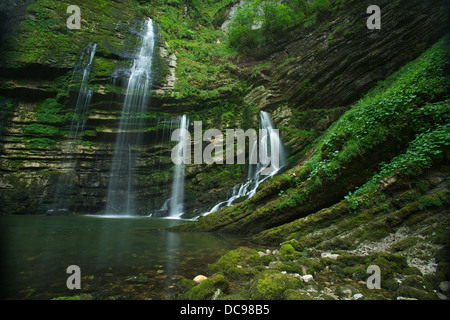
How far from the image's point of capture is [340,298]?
7.21 feet

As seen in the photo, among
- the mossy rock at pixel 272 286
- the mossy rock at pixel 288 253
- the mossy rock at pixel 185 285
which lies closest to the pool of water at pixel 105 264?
the mossy rock at pixel 185 285

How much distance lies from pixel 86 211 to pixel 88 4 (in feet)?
63.6

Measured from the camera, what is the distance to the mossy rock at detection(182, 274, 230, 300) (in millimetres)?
2395

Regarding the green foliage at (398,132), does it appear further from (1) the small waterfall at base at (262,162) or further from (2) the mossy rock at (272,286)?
(1) the small waterfall at base at (262,162)

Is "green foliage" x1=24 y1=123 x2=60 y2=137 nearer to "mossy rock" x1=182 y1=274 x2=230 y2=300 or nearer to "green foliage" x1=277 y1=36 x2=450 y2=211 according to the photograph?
"green foliage" x1=277 y1=36 x2=450 y2=211

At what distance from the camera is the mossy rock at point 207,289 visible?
2.39 m

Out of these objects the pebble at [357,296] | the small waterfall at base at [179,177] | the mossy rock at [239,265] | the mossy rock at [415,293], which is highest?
the small waterfall at base at [179,177]

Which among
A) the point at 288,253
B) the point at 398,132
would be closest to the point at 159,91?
the point at 398,132

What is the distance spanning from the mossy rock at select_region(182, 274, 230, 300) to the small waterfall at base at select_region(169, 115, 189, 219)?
11997 mm

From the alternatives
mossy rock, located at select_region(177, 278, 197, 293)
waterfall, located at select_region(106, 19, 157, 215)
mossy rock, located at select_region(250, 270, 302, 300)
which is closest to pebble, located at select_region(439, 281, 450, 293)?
mossy rock, located at select_region(250, 270, 302, 300)

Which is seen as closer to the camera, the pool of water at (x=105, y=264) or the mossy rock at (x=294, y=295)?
the mossy rock at (x=294, y=295)

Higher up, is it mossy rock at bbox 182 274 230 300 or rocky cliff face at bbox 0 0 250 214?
rocky cliff face at bbox 0 0 250 214

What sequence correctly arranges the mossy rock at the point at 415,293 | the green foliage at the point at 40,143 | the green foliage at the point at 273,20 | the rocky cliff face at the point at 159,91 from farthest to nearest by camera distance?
the green foliage at the point at 273,20 < the green foliage at the point at 40,143 < the rocky cliff face at the point at 159,91 < the mossy rock at the point at 415,293

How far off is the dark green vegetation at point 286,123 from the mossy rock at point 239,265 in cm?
2
